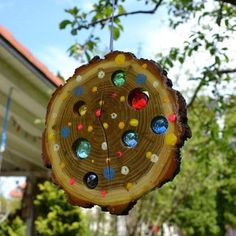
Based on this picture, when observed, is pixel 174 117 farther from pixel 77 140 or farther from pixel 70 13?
pixel 70 13

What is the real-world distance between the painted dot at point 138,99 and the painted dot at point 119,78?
0.23 ft

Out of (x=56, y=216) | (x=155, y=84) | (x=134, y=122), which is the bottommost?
(x=134, y=122)

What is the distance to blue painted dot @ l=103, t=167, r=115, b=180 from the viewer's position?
192cm

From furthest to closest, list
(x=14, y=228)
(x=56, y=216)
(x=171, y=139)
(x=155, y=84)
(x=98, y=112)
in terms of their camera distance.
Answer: (x=14, y=228) < (x=56, y=216) < (x=98, y=112) < (x=155, y=84) < (x=171, y=139)

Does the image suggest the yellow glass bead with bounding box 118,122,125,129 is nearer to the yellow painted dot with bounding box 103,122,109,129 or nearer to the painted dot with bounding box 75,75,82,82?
the yellow painted dot with bounding box 103,122,109,129

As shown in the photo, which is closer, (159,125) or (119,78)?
(159,125)

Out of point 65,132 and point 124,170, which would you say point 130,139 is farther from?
point 65,132

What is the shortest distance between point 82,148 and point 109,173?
0.18 metres

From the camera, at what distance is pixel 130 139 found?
1.93 meters

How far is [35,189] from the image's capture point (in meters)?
9.70

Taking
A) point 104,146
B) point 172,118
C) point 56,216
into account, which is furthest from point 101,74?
point 56,216

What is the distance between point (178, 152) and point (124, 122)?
0.89 feet

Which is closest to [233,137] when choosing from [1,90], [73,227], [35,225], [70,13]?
[70,13]

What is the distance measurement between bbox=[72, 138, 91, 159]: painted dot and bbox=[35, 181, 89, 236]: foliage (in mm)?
6552
